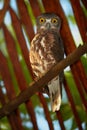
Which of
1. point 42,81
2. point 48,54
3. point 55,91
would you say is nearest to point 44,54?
point 48,54

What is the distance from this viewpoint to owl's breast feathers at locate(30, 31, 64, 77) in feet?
6.41

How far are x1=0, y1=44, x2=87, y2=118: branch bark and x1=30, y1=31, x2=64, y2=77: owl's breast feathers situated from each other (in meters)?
0.50

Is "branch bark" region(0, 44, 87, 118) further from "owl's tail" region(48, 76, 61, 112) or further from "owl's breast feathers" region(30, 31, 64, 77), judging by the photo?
"owl's breast feathers" region(30, 31, 64, 77)

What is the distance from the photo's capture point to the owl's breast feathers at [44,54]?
1.95 metres

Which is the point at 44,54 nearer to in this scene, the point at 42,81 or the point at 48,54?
the point at 48,54

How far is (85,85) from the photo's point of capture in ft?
5.06

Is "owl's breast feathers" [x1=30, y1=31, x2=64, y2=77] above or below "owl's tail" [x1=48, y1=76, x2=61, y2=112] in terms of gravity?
above

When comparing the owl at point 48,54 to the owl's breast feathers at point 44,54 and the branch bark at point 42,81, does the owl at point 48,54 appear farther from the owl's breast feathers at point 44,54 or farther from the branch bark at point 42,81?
the branch bark at point 42,81

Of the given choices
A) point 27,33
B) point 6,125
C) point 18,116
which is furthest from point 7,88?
point 6,125

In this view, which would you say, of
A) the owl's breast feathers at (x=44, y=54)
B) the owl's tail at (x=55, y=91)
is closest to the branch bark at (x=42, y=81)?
the owl's tail at (x=55, y=91)

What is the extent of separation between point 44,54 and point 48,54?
0.08ft

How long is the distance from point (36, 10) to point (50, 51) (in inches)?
15.0

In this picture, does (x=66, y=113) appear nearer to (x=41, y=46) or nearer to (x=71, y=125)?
(x=71, y=125)

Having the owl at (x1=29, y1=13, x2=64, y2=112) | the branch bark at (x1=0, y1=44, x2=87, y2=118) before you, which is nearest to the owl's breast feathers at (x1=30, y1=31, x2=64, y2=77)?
the owl at (x1=29, y1=13, x2=64, y2=112)
